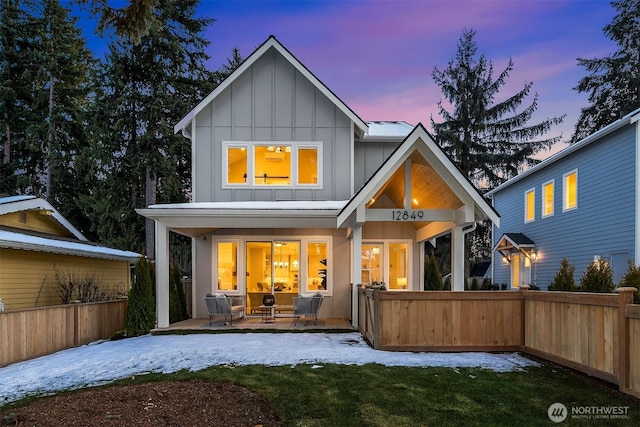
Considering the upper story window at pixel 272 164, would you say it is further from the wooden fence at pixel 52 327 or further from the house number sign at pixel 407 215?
the wooden fence at pixel 52 327

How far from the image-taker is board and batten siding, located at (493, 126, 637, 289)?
12016 millimetres

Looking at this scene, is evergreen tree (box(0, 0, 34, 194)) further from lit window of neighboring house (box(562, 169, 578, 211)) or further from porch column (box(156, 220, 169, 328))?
lit window of neighboring house (box(562, 169, 578, 211))

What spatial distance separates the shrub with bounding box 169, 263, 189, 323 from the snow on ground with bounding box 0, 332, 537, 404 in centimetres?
264

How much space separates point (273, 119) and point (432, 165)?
212 inches

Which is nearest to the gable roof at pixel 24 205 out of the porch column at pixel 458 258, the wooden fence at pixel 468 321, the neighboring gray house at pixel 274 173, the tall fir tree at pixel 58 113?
the neighboring gray house at pixel 274 173

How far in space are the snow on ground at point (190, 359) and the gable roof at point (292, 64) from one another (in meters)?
6.31

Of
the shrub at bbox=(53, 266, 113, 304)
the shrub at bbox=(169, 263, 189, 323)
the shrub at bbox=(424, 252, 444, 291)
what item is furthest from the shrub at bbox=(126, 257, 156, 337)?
the shrub at bbox=(424, 252, 444, 291)

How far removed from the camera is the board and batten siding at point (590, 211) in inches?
473

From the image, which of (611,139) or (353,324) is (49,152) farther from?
(611,139)

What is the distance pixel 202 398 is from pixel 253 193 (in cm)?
785
